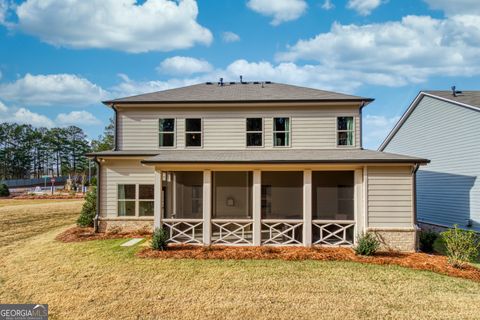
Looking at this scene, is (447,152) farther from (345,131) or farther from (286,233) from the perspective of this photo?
(286,233)

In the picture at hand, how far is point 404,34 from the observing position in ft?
55.3

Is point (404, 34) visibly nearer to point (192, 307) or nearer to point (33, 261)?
point (192, 307)

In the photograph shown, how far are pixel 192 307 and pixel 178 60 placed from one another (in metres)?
18.9

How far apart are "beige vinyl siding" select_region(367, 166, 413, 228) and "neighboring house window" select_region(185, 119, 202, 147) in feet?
25.2

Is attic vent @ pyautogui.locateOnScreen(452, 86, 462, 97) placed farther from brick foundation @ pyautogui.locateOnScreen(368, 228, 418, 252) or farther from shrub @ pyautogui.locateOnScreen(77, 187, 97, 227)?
shrub @ pyautogui.locateOnScreen(77, 187, 97, 227)

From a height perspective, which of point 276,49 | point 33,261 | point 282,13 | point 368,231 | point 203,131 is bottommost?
point 33,261

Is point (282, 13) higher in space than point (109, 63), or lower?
higher

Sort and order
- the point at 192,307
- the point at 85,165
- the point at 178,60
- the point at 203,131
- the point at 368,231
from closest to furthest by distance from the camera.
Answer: the point at 192,307, the point at 368,231, the point at 203,131, the point at 178,60, the point at 85,165

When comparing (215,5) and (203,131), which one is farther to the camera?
(215,5)

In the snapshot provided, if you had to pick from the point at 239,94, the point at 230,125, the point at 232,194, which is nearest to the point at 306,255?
the point at 232,194

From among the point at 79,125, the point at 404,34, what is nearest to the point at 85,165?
the point at 79,125

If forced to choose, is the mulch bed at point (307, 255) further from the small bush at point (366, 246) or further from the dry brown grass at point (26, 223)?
the dry brown grass at point (26, 223)

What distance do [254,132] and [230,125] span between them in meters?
1.19

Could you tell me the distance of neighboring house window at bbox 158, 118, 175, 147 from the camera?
14.4 meters
